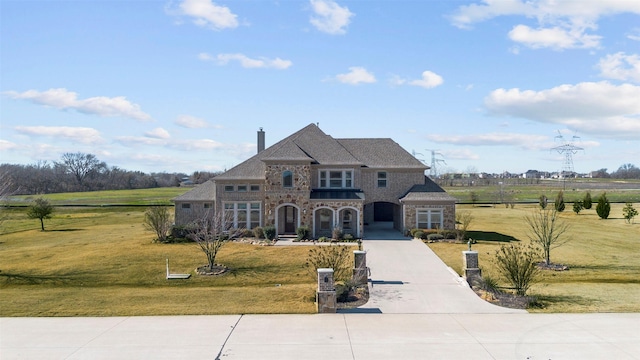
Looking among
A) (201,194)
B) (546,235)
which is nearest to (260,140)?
(201,194)

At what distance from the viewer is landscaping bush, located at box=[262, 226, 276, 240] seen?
98.4 feet

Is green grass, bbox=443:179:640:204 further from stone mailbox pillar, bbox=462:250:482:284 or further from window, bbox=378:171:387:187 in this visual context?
stone mailbox pillar, bbox=462:250:482:284

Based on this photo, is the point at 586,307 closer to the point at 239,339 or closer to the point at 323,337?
the point at 323,337

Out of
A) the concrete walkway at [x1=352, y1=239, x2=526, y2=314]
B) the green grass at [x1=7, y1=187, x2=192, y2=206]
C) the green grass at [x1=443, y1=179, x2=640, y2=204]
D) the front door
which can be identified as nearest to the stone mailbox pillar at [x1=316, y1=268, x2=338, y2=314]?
the concrete walkway at [x1=352, y1=239, x2=526, y2=314]

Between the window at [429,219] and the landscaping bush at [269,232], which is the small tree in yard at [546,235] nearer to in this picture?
the window at [429,219]

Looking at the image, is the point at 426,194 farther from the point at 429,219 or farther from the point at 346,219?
the point at 346,219

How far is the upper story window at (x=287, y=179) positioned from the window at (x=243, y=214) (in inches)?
115

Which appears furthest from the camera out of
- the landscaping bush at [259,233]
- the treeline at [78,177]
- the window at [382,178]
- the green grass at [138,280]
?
the treeline at [78,177]

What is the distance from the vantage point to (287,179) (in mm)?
31484

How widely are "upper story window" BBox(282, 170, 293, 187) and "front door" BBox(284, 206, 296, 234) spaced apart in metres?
2.22

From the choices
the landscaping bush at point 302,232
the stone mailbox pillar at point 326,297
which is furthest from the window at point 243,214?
the stone mailbox pillar at point 326,297

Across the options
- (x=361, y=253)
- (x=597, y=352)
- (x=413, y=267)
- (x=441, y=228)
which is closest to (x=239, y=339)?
(x=361, y=253)

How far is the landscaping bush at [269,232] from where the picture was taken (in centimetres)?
2998

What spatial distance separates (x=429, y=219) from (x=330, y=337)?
21.1m
